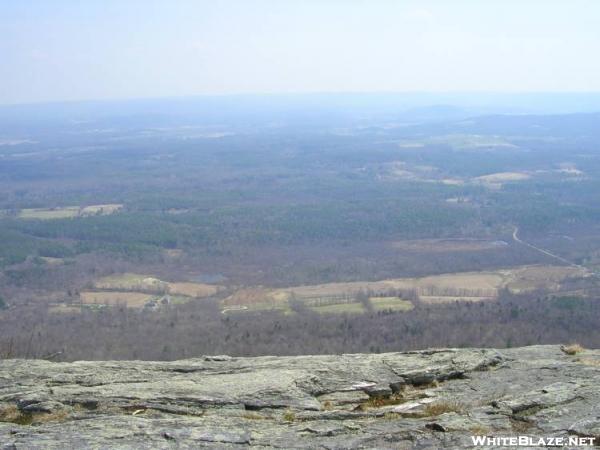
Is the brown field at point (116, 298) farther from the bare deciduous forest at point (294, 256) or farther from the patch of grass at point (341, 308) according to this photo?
the patch of grass at point (341, 308)

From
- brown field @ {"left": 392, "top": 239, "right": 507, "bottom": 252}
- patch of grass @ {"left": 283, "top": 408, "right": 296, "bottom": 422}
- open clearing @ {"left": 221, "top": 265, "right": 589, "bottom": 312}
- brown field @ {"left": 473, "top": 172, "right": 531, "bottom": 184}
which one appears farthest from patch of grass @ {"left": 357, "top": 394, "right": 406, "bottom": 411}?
brown field @ {"left": 473, "top": 172, "right": 531, "bottom": 184}

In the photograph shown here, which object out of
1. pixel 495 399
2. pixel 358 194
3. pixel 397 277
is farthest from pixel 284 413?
pixel 358 194

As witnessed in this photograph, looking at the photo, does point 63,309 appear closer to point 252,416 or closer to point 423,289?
point 423,289

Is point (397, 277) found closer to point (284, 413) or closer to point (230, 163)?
point (284, 413)


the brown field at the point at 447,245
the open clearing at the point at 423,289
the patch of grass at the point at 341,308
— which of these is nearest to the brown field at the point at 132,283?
the open clearing at the point at 423,289

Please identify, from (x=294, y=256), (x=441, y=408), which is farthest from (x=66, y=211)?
(x=441, y=408)

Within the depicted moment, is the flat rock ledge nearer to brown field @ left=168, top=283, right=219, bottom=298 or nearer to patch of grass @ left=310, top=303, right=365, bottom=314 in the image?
patch of grass @ left=310, top=303, right=365, bottom=314
